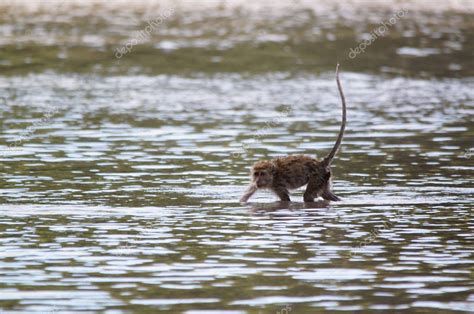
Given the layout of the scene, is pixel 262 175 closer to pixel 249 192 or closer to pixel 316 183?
pixel 249 192

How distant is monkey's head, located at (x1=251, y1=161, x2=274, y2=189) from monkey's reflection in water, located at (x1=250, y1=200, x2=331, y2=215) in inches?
12.1

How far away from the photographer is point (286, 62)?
44.4 m

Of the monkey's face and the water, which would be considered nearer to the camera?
the water

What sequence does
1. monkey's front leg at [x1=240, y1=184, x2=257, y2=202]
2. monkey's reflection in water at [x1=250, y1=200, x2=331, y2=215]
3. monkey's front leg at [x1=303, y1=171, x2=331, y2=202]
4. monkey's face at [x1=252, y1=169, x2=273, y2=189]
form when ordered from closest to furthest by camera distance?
monkey's reflection in water at [x1=250, y1=200, x2=331, y2=215]
monkey's face at [x1=252, y1=169, x2=273, y2=189]
monkey's front leg at [x1=240, y1=184, x2=257, y2=202]
monkey's front leg at [x1=303, y1=171, x2=331, y2=202]

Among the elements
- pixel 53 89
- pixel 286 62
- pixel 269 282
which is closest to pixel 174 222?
pixel 269 282

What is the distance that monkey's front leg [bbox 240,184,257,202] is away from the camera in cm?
1967

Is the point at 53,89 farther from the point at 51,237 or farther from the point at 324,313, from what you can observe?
the point at 324,313

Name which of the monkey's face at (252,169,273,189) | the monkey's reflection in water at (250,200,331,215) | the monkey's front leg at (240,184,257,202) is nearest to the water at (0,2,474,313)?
the monkey's reflection in water at (250,200,331,215)

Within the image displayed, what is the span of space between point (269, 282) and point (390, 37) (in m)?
39.5

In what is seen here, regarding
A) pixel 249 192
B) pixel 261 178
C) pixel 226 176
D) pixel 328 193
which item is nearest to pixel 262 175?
pixel 261 178

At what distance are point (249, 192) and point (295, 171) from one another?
0.74 metres

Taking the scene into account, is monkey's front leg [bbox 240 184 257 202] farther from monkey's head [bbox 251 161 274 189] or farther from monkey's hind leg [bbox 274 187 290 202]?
monkey's hind leg [bbox 274 187 290 202]

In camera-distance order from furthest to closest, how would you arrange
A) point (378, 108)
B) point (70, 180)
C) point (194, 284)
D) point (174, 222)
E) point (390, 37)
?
point (390, 37)
point (378, 108)
point (70, 180)
point (174, 222)
point (194, 284)

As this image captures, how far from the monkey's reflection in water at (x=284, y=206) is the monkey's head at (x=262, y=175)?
1.01 feet
